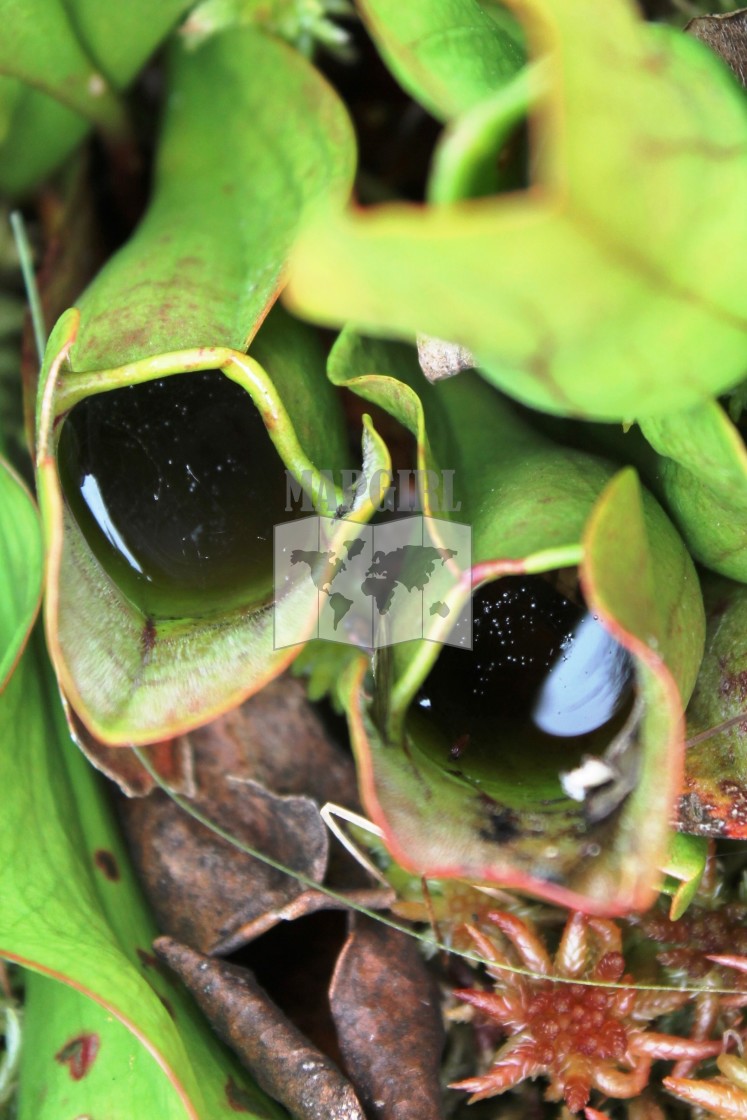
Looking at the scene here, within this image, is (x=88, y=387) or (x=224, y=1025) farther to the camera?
(x=224, y=1025)

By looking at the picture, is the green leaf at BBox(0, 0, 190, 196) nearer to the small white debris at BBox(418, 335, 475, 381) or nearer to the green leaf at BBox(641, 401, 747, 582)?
the small white debris at BBox(418, 335, 475, 381)

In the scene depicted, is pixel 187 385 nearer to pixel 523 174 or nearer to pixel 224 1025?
pixel 523 174

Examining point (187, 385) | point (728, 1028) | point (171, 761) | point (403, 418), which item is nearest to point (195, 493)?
point (187, 385)

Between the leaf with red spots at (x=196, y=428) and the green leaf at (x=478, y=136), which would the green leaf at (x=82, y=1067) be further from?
the green leaf at (x=478, y=136)

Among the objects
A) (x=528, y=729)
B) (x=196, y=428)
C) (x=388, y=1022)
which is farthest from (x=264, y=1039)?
(x=196, y=428)

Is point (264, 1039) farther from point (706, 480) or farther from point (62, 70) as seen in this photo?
point (62, 70)

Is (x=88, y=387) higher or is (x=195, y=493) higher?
(x=88, y=387)

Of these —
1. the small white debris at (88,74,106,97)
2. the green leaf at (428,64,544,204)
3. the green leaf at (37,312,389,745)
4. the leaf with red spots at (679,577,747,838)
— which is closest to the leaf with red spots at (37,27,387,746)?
the green leaf at (37,312,389,745)
